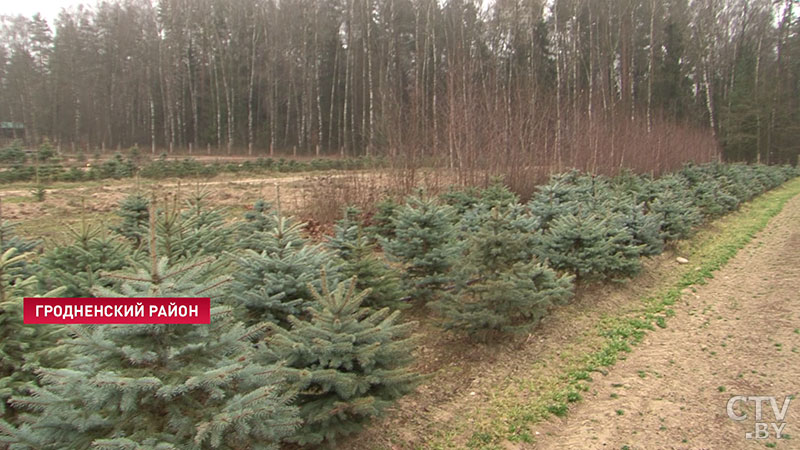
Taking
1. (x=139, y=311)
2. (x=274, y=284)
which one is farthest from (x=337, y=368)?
(x=139, y=311)

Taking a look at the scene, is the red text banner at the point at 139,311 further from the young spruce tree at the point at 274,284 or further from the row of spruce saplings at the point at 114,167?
the row of spruce saplings at the point at 114,167

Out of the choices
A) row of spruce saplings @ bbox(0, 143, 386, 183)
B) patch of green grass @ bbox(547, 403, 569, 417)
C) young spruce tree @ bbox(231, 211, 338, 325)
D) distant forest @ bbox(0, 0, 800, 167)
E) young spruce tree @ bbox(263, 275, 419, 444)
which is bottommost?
patch of green grass @ bbox(547, 403, 569, 417)

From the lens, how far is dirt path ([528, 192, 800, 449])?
3990 millimetres

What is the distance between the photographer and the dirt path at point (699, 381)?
13.1ft

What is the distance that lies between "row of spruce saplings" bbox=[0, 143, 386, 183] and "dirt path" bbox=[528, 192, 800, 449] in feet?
31.6

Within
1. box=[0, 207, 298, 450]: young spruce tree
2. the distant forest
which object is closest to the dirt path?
box=[0, 207, 298, 450]: young spruce tree

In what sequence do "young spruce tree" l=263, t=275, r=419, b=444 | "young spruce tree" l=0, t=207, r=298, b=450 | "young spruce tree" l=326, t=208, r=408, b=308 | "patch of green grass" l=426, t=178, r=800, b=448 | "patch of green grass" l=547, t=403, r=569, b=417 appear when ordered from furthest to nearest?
"young spruce tree" l=326, t=208, r=408, b=308, "patch of green grass" l=547, t=403, r=569, b=417, "patch of green grass" l=426, t=178, r=800, b=448, "young spruce tree" l=263, t=275, r=419, b=444, "young spruce tree" l=0, t=207, r=298, b=450

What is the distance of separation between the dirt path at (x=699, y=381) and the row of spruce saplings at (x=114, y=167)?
31.6 ft

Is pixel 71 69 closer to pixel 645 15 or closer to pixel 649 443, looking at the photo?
pixel 645 15

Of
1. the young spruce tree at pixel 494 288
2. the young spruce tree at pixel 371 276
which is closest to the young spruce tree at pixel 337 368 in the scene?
the young spruce tree at pixel 371 276

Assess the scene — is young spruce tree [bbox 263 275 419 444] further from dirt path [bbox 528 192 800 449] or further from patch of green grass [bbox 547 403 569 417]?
patch of green grass [bbox 547 403 569 417]

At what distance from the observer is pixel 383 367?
3.67 m

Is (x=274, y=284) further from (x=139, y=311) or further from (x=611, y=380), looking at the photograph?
(x=611, y=380)

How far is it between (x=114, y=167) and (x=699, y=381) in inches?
891
